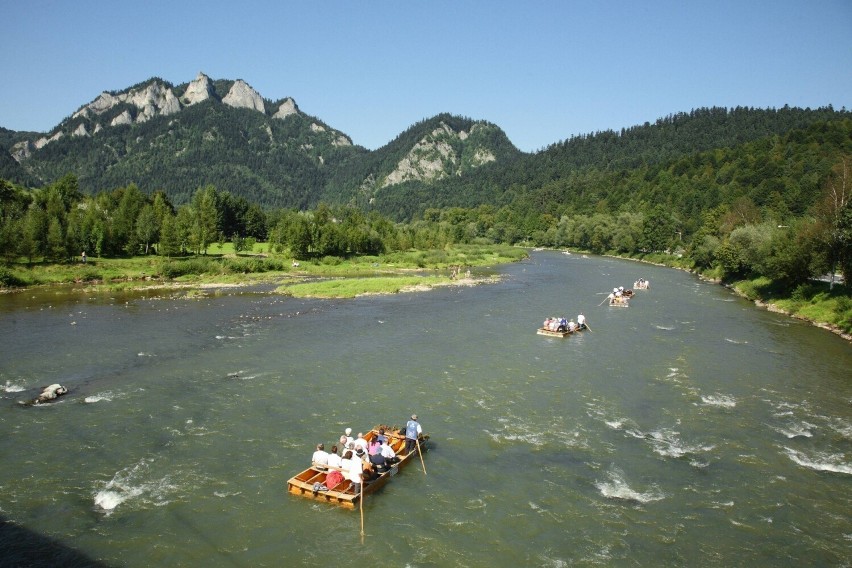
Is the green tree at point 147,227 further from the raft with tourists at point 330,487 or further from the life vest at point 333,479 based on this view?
the life vest at point 333,479

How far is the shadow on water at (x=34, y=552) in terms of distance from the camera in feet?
58.6

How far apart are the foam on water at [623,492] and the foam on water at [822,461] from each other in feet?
27.2

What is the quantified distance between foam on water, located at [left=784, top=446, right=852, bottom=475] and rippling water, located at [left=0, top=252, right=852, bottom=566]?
0.32 feet

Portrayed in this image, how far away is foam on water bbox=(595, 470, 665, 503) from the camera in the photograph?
73.5 ft

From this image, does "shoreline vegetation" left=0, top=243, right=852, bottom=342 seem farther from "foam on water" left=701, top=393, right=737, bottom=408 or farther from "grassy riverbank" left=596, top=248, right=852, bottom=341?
"foam on water" left=701, top=393, right=737, bottom=408

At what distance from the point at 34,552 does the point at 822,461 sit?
108ft

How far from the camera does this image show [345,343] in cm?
4769

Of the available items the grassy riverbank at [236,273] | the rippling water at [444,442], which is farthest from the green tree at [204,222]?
the rippling water at [444,442]

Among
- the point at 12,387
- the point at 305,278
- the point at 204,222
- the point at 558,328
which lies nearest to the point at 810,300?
the point at 558,328

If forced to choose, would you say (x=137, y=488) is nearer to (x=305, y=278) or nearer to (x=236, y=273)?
(x=305, y=278)

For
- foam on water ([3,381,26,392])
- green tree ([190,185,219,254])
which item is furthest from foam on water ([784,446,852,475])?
green tree ([190,185,219,254])

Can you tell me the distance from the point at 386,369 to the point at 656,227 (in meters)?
141

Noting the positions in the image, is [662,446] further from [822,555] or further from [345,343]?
[345,343]

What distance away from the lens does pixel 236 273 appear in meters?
98.4
